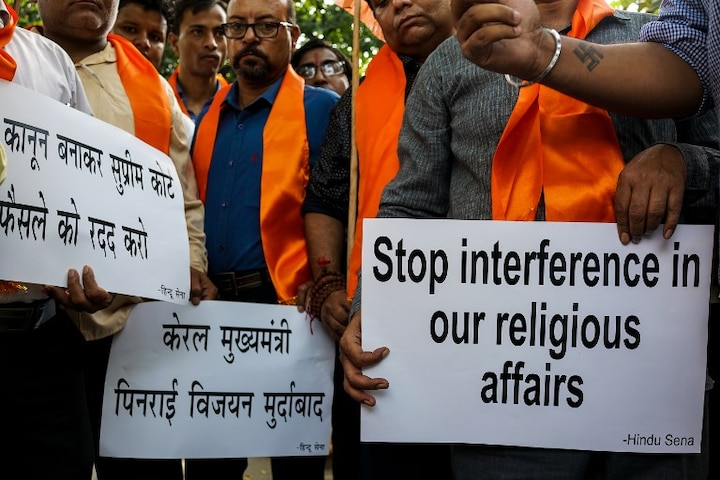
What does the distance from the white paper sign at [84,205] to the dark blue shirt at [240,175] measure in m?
0.62

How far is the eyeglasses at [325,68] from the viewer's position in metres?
5.27

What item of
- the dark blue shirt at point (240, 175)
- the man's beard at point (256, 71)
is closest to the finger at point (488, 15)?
the dark blue shirt at point (240, 175)

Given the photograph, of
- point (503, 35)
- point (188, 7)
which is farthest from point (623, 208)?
point (188, 7)

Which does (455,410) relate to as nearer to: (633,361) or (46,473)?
(633,361)

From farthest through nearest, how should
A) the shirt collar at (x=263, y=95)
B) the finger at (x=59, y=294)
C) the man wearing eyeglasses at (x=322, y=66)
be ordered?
the man wearing eyeglasses at (x=322, y=66), the shirt collar at (x=263, y=95), the finger at (x=59, y=294)

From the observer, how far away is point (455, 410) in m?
2.02

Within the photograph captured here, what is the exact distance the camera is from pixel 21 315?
2627mm

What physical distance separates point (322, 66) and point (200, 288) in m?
2.42

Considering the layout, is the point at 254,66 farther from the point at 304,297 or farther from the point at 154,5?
the point at 154,5

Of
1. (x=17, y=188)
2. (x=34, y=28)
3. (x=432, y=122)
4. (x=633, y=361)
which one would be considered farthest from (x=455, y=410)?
(x=34, y=28)

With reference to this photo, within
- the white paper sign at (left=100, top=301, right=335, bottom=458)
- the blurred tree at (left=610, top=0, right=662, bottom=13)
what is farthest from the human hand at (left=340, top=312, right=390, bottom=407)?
the blurred tree at (left=610, top=0, right=662, bottom=13)

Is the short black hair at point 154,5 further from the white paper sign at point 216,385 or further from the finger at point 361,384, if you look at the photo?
the finger at point 361,384

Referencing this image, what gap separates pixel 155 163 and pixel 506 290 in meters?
1.37

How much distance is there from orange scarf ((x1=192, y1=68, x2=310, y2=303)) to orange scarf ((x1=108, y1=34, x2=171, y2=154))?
34 centimetres
